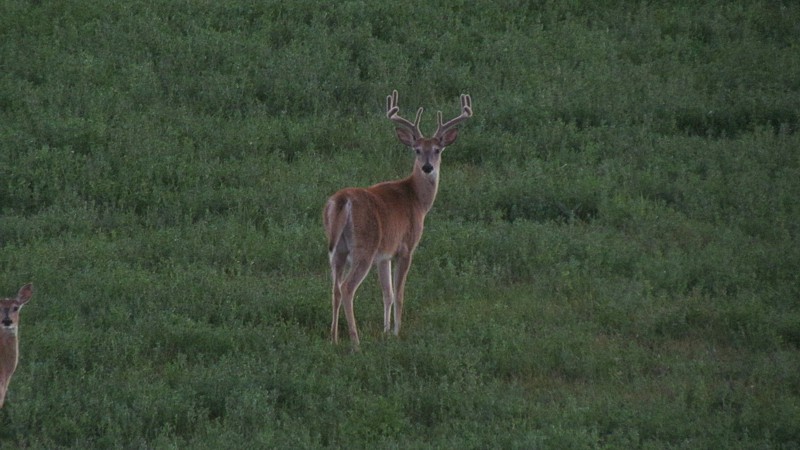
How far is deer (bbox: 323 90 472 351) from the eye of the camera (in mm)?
10484

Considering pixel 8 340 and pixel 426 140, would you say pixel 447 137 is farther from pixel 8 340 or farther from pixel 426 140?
pixel 8 340

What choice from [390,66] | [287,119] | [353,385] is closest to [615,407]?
[353,385]

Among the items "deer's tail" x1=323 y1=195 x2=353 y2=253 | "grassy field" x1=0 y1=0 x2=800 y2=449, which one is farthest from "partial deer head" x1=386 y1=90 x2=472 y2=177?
"deer's tail" x1=323 y1=195 x2=353 y2=253

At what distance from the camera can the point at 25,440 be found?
837cm

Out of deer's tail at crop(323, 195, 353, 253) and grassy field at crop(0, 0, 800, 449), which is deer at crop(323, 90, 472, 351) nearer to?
deer's tail at crop(323, 195, 353, 253)

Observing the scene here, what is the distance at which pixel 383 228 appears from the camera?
1077cm

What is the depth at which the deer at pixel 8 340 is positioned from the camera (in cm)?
891

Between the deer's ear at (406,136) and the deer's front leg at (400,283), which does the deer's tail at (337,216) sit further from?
the deer's ear at (406,136)

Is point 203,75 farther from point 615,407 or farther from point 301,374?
point 615,407

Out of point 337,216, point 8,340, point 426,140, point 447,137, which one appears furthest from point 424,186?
point 8,340

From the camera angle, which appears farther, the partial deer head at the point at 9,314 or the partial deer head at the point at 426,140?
the partial deer head at the point at 426,140

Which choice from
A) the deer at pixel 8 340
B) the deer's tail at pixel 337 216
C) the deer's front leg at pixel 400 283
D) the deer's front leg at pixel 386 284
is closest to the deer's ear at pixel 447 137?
the deer's front leg at pixel 400 283

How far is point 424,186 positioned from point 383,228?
3.69ft

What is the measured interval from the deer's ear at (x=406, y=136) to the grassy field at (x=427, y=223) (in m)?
1.04
